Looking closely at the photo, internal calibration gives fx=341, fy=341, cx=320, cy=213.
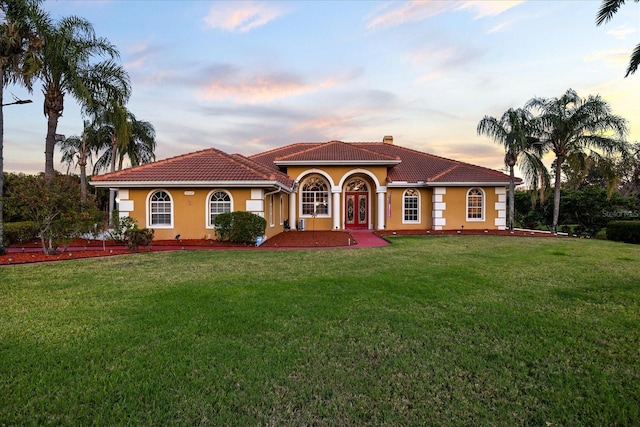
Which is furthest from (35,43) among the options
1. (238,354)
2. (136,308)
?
(238,354)

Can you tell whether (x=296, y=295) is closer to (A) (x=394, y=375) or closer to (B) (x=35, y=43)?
(A) (x=394, y=375)

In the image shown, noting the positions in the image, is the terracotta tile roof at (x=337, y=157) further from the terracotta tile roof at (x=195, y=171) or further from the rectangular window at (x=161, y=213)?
the rectangular window at (x=161, y=213)

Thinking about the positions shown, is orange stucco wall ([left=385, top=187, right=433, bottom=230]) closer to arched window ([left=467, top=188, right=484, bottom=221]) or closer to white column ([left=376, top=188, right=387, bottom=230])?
white column ([left=376, top=188, right=387, bottom=230])

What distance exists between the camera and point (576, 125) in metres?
20.6

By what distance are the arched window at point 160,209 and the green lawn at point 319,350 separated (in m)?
8.16

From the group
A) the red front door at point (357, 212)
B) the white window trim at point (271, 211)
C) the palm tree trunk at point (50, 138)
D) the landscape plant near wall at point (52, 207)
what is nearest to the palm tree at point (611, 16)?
the white window trim at point (271, 211)

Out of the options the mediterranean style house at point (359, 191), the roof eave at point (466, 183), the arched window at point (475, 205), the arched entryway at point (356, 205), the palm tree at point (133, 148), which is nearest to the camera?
the mediterranean style house at point (359, 191)

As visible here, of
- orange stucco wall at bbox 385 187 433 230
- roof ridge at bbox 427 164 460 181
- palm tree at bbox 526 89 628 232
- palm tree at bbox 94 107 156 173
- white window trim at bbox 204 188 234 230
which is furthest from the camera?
palm tree at bbox 94 107 156 173

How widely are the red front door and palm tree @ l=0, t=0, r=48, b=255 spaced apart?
17363 millimetres

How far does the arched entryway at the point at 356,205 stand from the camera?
2352 centimetres

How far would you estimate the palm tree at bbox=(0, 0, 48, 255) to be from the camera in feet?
38.1

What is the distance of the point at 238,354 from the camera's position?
13.6 ft

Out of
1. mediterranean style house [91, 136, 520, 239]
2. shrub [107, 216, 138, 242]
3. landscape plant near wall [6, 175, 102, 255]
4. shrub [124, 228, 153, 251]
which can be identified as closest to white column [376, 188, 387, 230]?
mediterranean style house [91, 136, 520, 239]

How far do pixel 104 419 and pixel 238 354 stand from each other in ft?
4.87
